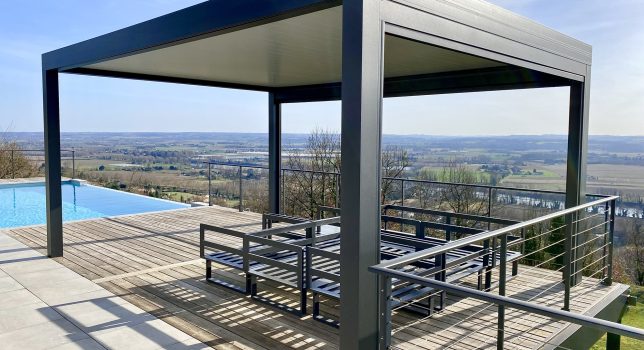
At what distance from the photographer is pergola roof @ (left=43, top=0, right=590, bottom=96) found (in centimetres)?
322

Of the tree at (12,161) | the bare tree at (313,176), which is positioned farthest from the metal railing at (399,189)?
the tree at (12,161)

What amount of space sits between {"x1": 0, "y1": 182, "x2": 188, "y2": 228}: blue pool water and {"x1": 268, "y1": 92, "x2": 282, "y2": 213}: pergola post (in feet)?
8.54

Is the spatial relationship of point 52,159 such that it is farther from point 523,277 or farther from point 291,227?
point 523,277

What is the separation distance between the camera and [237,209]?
32.5 feet

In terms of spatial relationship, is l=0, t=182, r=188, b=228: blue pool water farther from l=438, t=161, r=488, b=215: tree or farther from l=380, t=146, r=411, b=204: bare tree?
l=438, t=161, r=488, b=215: tree

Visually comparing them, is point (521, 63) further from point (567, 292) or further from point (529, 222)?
point (567, 292)

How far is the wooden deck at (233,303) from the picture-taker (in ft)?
12.0

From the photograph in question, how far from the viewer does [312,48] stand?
15.3 ft

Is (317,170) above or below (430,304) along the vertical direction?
above

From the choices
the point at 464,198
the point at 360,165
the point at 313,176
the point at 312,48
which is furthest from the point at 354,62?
the point at 313,176

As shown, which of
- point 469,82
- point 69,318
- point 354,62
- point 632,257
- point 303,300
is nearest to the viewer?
point 354,62

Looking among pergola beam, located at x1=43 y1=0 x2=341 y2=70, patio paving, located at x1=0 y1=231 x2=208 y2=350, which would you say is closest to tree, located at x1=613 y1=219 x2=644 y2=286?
patio paving, located at x1=0 y1=231 x2=208 y2=350

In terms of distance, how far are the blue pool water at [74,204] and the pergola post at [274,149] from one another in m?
2.60

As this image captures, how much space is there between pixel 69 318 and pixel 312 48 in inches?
125
